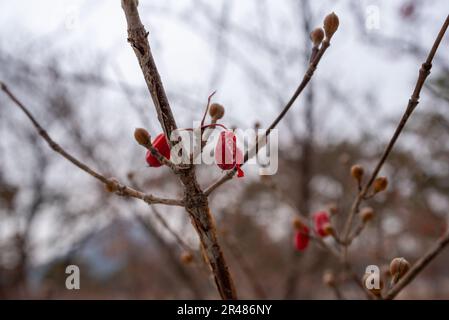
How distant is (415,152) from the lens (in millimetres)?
4316

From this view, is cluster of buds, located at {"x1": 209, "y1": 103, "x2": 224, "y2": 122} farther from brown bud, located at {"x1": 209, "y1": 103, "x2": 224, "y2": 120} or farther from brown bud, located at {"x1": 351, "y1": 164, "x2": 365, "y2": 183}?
brown bud, located at {"x1": 351, "y1": 164, "x2": 365, "y2": 183}

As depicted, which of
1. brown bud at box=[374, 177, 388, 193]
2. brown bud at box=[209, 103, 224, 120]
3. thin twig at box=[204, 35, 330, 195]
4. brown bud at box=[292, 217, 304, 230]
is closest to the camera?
thin twig at box=[204, 35, 330, 195]

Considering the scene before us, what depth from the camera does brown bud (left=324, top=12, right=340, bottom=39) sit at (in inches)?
30.8

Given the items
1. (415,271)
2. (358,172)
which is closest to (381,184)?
(358,172)

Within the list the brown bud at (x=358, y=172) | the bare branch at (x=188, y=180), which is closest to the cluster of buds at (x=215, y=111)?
the bare branch at (x=188, y=180)

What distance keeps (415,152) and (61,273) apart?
17.9ft

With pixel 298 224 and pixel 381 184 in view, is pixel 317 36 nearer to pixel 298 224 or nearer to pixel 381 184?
pixel 381 184

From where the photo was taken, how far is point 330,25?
783 mm

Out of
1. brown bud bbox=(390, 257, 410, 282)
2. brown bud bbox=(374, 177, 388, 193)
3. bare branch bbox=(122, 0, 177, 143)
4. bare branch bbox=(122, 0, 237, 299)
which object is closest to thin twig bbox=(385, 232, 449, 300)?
brown bud bbox=(390, 257, 410, 282)

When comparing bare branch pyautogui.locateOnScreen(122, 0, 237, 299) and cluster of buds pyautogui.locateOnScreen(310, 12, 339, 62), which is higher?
cluster of buds pyautogui.locateOnScreen(310, 12, 339, 62)
